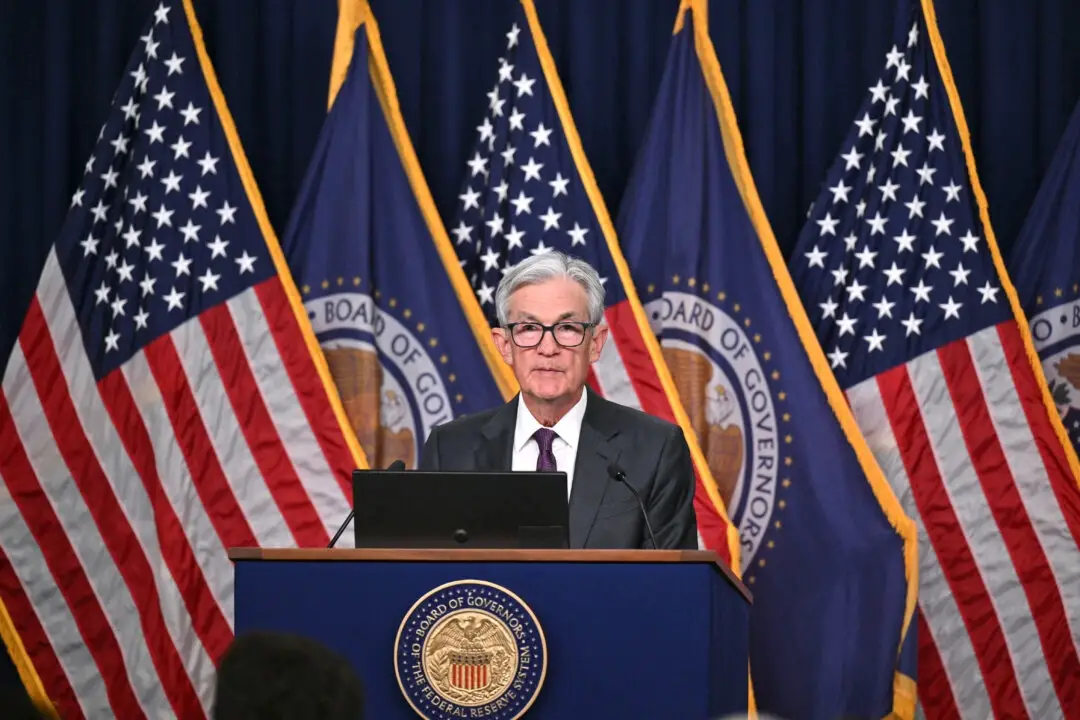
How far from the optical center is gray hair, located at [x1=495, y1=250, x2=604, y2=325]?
3.82m

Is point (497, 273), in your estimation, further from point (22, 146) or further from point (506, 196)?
point (22, 146)

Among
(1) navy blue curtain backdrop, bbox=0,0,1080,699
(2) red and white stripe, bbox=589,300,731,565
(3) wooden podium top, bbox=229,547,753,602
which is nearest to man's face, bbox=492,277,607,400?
(3) wooden podium top, bbox=229,547,753,602

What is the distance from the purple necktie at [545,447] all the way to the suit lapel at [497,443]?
8 centimetres

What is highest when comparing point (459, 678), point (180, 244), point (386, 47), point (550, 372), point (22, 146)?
point (386, 47)

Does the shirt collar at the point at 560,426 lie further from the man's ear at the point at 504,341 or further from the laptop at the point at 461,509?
the laptop at the point at 461,509

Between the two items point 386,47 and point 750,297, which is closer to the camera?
point 750,297

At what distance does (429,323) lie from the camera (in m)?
6.13

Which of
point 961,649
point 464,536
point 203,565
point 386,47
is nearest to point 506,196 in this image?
point 386,47

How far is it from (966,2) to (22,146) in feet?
13.6

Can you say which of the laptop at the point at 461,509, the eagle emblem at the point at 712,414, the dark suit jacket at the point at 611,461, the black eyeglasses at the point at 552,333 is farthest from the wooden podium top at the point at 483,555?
the eagle emblem at the point at 712,414

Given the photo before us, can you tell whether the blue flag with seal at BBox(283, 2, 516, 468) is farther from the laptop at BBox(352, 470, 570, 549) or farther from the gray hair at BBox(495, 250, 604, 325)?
the laptop at BBox(352, 470, 570, 549)

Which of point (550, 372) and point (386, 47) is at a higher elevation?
point (386, 47)

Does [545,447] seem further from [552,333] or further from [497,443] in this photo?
[552,333]

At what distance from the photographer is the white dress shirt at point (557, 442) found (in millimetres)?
3809
